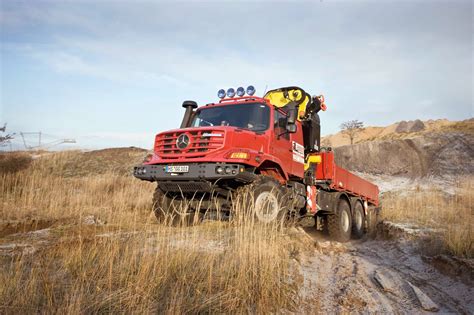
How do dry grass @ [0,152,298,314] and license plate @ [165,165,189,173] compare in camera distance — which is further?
license plate @ [165,165,189,173]

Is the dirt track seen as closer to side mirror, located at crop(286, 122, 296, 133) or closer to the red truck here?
the red truck

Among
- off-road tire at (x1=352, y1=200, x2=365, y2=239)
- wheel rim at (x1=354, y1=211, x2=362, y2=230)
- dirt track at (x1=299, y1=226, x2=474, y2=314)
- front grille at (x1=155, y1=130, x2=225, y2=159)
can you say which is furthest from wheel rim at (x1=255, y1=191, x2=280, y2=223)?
wheel rim at (x1=354, y1=211, x2=362, y2=230)

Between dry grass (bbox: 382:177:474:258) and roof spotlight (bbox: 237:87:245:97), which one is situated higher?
roof spotlight (bbox: 237:87:245:97)

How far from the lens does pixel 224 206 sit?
6.45m

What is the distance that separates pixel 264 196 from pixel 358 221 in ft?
17.9

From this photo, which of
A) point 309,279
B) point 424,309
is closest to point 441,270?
point 424,309

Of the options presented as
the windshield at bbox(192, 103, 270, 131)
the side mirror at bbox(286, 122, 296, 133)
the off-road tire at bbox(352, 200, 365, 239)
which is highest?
the windshield at bbox(192, 103, 270, 131)

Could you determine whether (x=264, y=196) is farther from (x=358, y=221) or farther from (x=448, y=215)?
(x=448, y=215)

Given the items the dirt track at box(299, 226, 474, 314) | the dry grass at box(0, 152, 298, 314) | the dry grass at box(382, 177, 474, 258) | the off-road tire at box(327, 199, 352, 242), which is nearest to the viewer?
the dry grass at box(0, 152, 298, 314)

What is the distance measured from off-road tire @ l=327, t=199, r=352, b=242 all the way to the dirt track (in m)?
2.91

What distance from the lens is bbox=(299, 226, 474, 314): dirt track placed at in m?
3.43

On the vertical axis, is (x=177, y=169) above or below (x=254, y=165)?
below

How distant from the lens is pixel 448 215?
28.5ft

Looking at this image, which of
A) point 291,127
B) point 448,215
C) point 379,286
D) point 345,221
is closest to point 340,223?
point 345,221
